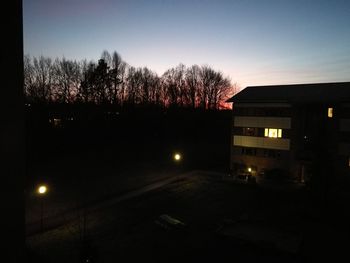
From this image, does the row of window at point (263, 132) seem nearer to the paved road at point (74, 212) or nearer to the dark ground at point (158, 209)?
the dark ground at point (158, 209)

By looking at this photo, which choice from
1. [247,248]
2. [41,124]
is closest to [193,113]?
[41,124]

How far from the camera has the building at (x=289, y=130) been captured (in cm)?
2841

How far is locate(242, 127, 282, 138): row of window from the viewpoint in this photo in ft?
106

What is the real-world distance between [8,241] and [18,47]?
2.39 meters

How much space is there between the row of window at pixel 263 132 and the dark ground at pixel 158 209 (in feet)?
21.4

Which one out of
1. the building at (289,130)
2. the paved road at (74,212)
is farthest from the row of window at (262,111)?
the paved road at (74,212)

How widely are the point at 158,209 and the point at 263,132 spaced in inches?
683

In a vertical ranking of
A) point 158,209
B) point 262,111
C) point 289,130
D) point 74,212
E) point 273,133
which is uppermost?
point 262,111

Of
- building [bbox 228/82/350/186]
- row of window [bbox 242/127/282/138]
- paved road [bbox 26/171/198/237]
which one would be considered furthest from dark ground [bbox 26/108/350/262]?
row of window [bbox 242/127/282/138]

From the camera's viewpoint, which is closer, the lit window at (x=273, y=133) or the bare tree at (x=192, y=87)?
the lit window at (x=273, y=133)

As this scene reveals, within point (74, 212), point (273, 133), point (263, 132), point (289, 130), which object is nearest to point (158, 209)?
point (74, 212)

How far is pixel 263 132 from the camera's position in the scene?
33.1 meters

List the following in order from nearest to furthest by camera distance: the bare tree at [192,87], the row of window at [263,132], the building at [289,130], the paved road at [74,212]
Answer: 1. the paved road at [74,212]
2. the building at [289,130]
3. the row of window at [263,132]
4. the bare tree at [192,87]

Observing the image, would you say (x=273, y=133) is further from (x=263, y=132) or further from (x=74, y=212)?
(x=74, y=212)
